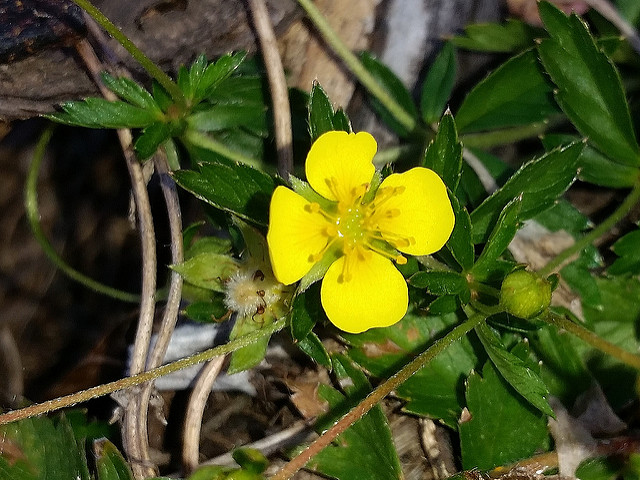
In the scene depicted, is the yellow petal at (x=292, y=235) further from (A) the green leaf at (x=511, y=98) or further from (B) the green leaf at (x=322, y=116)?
(A) the green leaf at (x=511, y=98)

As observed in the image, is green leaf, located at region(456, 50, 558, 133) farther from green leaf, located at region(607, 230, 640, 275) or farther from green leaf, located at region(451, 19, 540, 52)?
green leaf, located at region(607, 230, 640, 275)

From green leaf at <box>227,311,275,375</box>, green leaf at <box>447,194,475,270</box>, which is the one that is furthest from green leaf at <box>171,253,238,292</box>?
green leaf at <box>447,194,475,270</box>

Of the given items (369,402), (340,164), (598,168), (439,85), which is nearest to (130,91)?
(340,164)

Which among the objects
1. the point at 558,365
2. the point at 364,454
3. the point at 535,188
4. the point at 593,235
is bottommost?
the point at 558,365

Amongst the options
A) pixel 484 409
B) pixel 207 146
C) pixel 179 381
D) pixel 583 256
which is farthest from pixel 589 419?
pixel 207 146

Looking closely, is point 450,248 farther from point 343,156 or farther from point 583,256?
point 583,256

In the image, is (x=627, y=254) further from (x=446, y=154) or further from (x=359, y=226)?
(x=359, y=226)

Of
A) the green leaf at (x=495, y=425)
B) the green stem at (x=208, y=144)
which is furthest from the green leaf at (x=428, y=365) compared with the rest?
the green stem at (x=208, y=144)

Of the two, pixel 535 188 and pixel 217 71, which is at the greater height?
pixel 217 71
